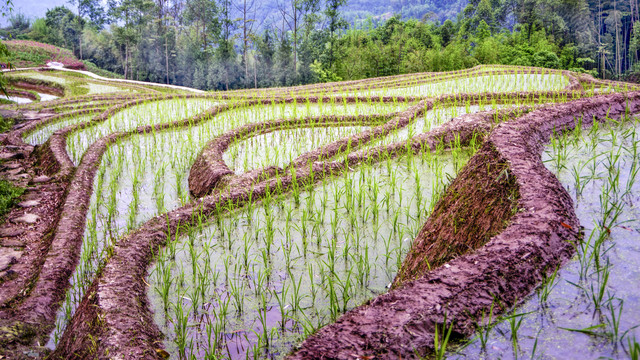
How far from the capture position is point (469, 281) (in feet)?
4.75

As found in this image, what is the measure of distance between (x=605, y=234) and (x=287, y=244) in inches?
61.3

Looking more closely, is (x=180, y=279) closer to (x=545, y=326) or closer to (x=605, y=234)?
(x=545, y=326)

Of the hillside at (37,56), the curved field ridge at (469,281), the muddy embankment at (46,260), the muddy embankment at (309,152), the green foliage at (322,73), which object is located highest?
the hillside at (37,56)

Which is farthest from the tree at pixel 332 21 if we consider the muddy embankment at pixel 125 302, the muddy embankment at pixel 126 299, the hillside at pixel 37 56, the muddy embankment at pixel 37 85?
the muddy embankment at pixel 125 302

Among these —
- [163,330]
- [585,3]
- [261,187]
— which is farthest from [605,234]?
[585,3]

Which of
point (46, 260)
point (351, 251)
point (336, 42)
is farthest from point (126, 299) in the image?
point (336, 42)

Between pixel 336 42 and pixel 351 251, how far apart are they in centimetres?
2837

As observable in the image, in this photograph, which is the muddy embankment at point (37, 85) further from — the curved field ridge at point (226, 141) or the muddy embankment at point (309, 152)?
the muddy embankment at point (309, 152)

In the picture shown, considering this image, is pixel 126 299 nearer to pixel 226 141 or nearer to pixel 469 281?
pixel 469 281

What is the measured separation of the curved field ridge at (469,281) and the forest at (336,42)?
61.4 ft

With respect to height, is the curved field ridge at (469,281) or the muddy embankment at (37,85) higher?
the muddy embankment at (37,85)

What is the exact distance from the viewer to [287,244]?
2598mm

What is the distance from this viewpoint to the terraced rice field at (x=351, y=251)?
1.35m

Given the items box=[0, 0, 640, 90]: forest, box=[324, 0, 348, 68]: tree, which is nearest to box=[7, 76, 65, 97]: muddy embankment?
box=[0, 0, 640, 90]: forest
